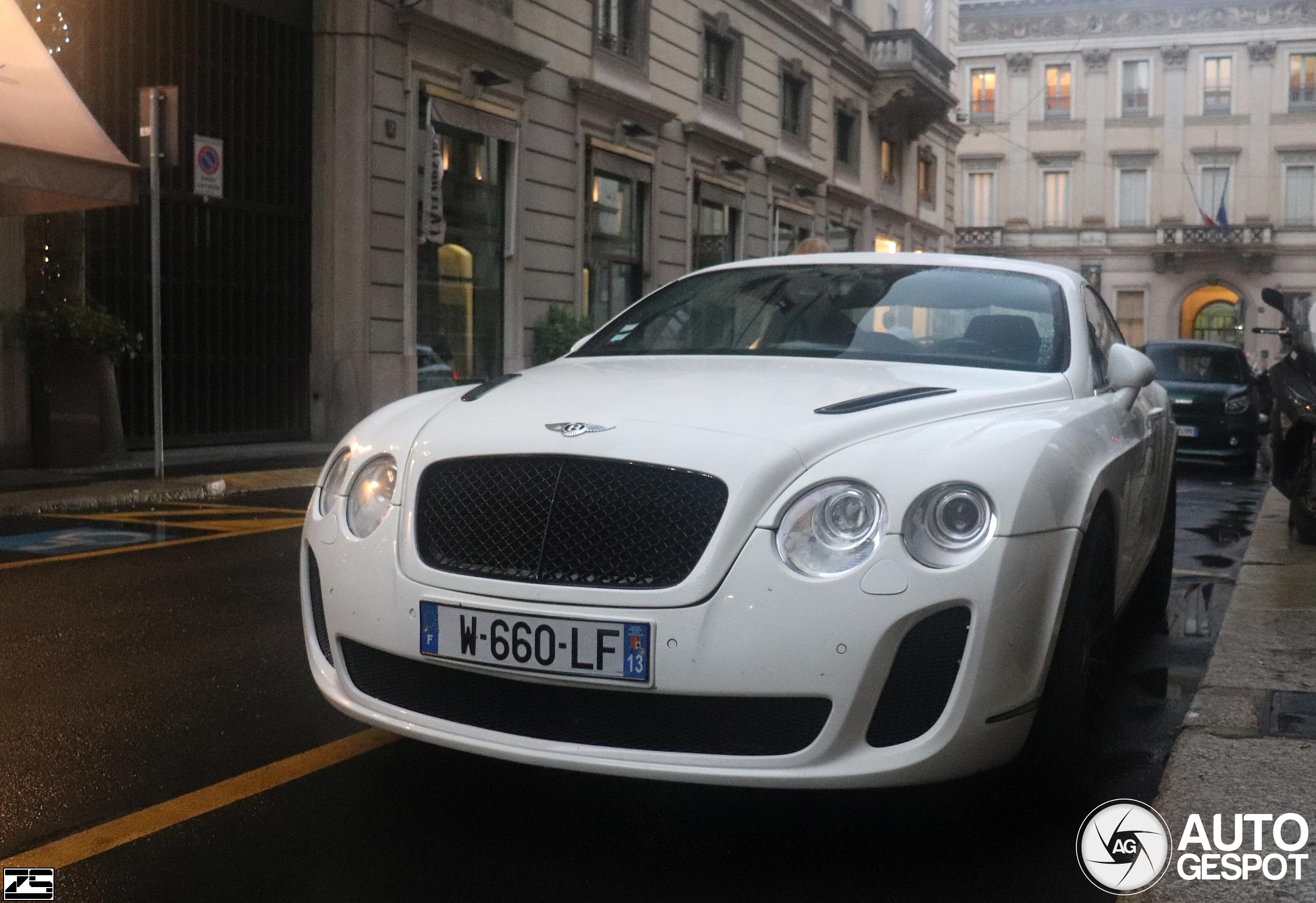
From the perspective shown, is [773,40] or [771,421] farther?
[773,40]

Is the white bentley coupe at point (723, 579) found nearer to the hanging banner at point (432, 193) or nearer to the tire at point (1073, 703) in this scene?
the tire at point (1073, 703)

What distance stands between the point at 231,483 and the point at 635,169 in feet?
39.3

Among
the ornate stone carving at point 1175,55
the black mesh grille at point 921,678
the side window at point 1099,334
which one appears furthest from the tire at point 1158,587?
the ornate stone carving at point 1175,55

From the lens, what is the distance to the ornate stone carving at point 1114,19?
5253 centimetres

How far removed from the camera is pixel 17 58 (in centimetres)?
1154

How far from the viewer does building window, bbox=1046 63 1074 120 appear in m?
54.4

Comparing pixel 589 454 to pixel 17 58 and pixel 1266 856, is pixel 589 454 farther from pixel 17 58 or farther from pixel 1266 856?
pixel 17 58

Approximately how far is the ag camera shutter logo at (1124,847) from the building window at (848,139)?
28.6m

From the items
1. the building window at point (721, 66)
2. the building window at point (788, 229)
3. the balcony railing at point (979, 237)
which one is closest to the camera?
the building window at point (721, 66)

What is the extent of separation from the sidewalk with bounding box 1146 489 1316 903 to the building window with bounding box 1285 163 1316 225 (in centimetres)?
5147

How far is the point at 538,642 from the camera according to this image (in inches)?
113

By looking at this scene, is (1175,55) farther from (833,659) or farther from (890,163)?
(833,659)

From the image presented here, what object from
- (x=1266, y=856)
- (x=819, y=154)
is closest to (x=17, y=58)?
(x=1266, y=856)

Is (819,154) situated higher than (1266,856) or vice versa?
(819,154)
